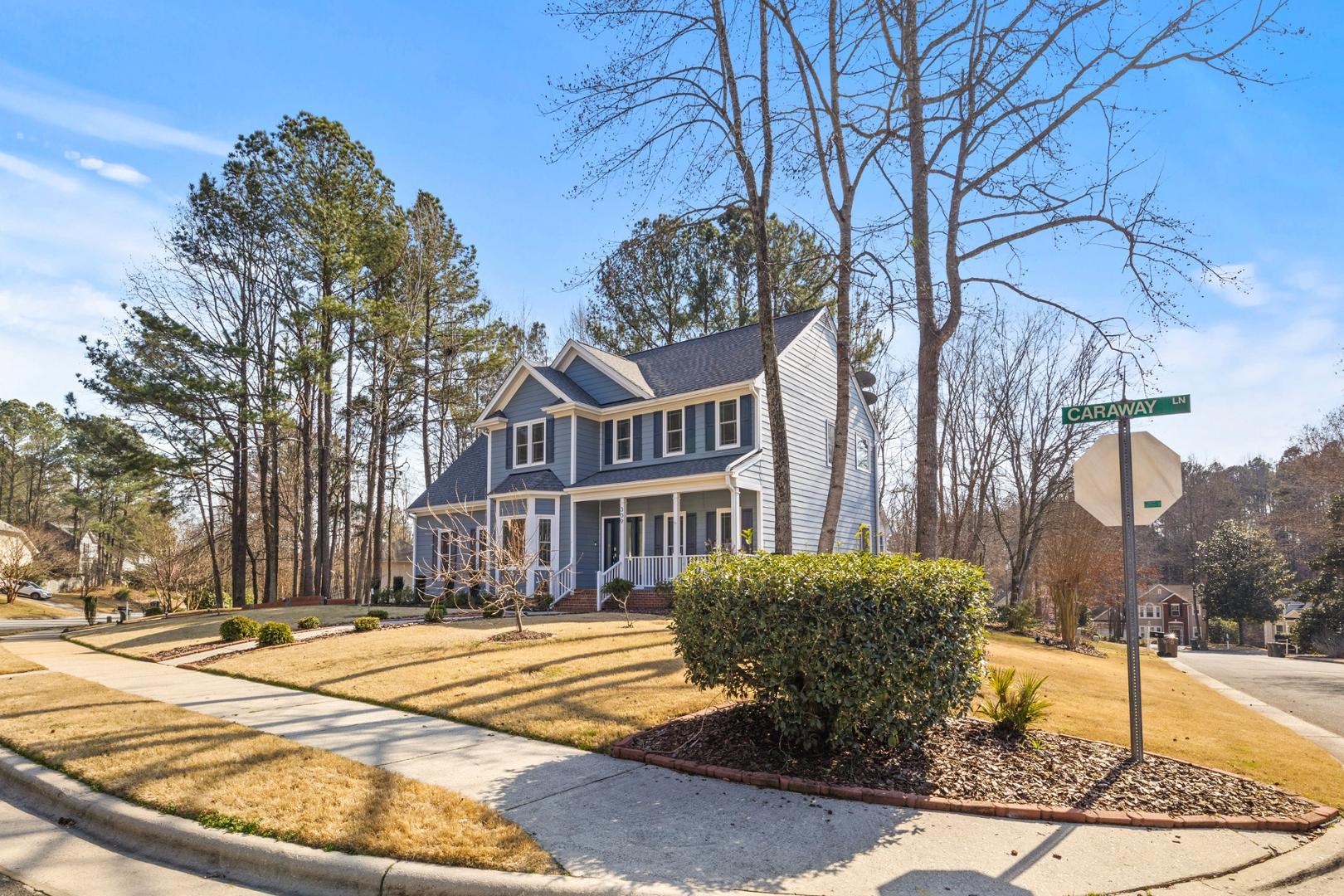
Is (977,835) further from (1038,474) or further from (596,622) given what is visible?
(1038,474)

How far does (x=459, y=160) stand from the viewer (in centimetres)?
1279

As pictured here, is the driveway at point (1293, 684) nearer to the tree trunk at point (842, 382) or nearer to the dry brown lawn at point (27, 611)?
the tree trunk at point (842, 382)

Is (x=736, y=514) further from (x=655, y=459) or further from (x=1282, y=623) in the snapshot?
(x=1282, y=623)

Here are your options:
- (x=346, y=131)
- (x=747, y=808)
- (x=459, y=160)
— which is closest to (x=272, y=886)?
(x=747, y=808)

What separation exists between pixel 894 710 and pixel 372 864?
3.57m

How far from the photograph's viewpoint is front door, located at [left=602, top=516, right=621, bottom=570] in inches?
899

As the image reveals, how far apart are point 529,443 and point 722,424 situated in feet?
22.9

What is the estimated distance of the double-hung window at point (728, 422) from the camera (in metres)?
20.7

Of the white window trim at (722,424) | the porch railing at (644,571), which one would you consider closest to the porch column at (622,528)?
the porch railing at (644,571)

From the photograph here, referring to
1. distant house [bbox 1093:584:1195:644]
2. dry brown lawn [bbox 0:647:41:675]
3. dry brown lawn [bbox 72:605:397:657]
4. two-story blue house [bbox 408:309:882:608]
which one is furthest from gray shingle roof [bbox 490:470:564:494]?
distant house [bbox 1093:584:1195:644]

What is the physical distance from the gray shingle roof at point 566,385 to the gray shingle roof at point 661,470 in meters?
2.42

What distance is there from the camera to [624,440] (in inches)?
921

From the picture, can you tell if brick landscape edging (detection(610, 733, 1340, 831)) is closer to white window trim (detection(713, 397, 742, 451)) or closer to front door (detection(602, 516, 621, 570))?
white window trim (detection(713, 397, 742, 451))

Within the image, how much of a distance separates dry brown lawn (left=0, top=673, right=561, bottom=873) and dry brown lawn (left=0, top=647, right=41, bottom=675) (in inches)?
215
